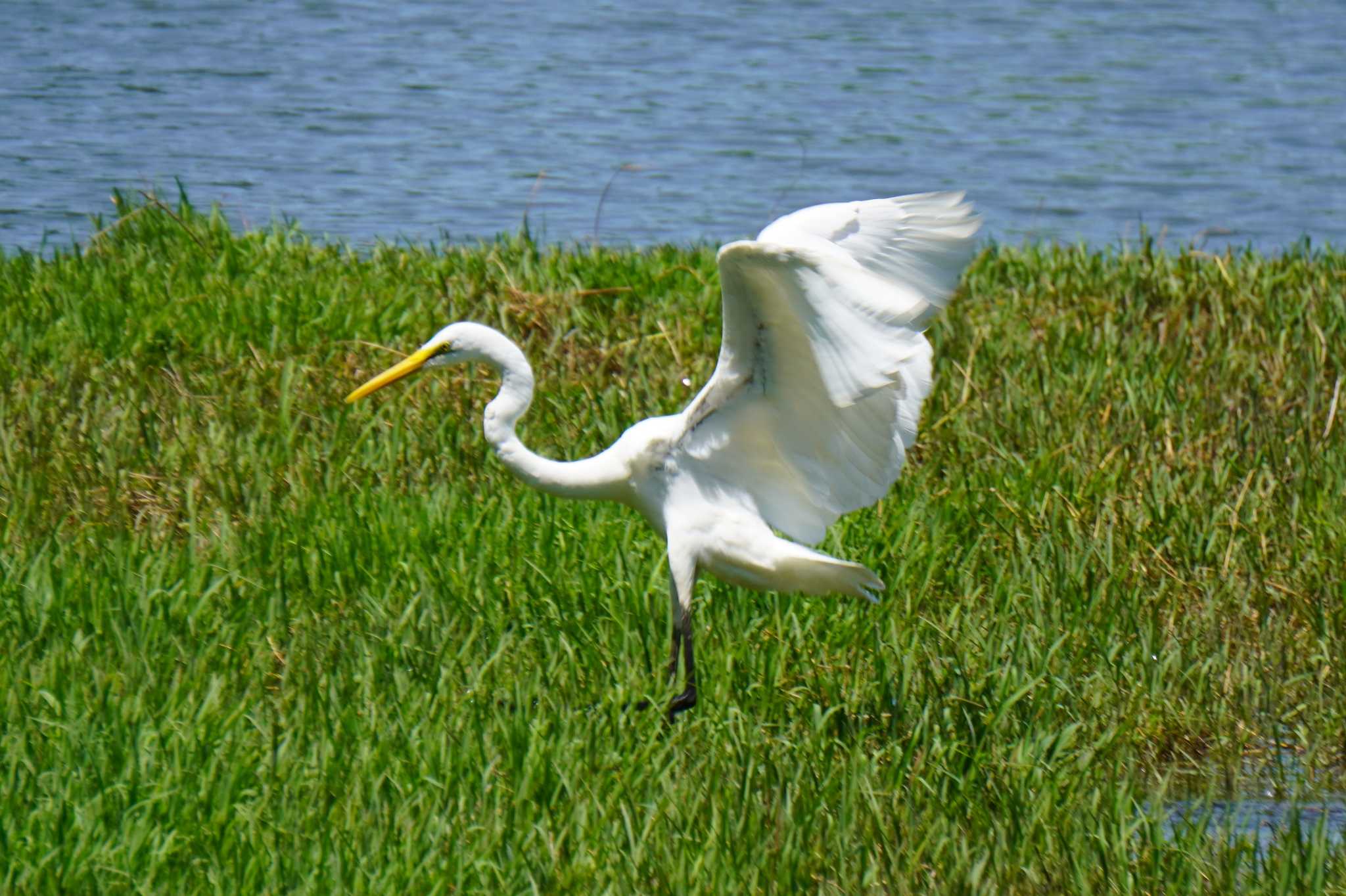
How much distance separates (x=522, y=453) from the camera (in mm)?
4531

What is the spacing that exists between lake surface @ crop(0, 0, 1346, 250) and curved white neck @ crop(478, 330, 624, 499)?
4.56 m

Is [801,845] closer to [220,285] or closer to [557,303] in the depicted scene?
[557,303]

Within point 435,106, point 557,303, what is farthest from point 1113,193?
point 557,303

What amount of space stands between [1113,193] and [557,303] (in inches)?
256

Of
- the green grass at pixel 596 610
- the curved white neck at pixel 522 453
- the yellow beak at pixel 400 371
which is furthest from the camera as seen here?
the yellow beak at pixel 400 371

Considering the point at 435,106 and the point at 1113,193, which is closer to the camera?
the point at 1113,193

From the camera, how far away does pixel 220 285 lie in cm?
707

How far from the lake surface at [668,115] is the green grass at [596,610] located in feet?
7.11

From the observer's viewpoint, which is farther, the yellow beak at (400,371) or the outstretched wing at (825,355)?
the yellow beak at (400,371)

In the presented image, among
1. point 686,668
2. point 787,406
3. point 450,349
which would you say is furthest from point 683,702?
point 450,349

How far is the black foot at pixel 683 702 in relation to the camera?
4.26 m

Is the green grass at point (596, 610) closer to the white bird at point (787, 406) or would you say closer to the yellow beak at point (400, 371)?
the white bird at point (787, 406)

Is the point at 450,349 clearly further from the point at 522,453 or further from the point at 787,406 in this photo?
the point at 787,406

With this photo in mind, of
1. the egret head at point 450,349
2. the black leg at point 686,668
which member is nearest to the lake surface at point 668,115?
the egret head at point 450,349
